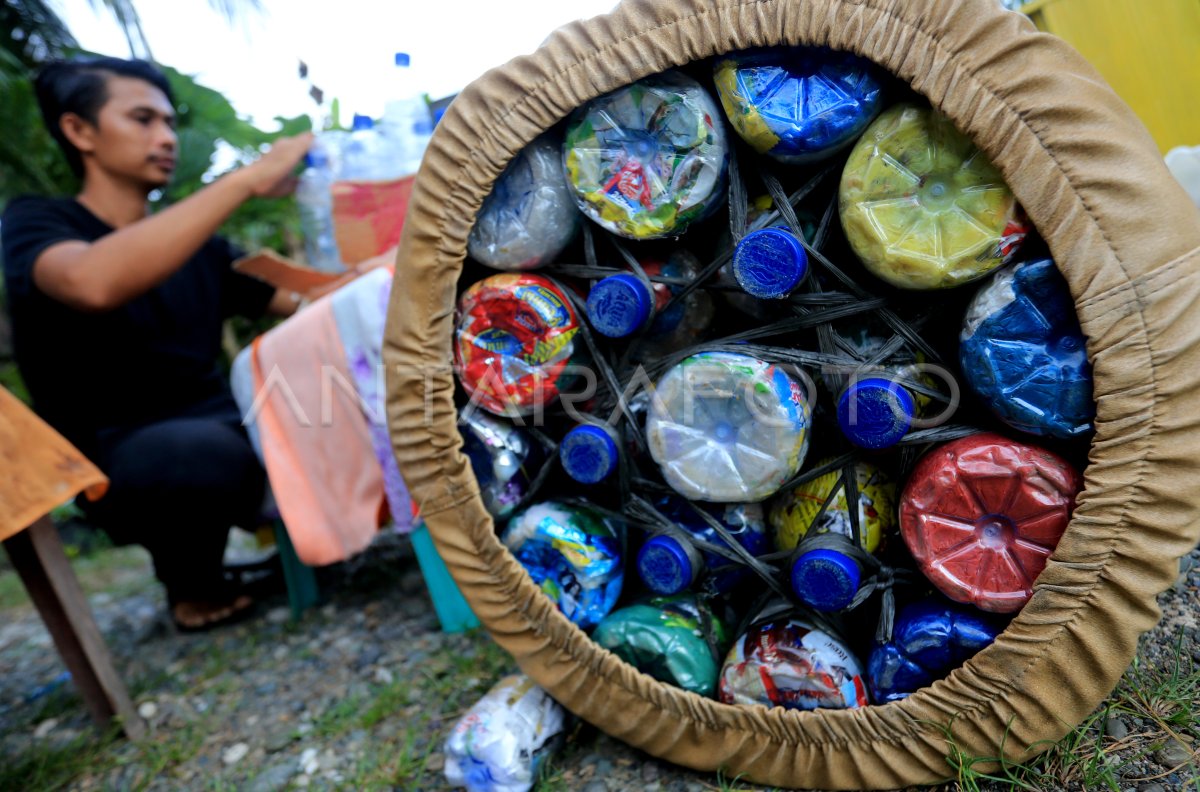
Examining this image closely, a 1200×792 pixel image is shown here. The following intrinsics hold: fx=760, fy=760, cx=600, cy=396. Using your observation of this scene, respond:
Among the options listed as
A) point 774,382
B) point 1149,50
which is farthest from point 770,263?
point 1149,50

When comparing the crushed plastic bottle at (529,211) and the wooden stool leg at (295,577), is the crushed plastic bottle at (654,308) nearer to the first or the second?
the crushed plastic bottle at (529,211)

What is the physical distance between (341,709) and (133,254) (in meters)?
1.27

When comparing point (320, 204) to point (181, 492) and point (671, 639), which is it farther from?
point (671, 639)

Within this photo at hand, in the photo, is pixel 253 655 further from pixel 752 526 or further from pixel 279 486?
pixel 752 526

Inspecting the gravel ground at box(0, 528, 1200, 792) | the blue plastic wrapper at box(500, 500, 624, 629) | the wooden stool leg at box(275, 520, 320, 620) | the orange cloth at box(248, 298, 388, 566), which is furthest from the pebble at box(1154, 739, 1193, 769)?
the wooden stool leg at box(275, 520, 320, 620)

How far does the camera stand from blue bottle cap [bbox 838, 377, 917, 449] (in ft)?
3.46

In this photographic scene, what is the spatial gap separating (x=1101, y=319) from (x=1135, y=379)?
82 mm

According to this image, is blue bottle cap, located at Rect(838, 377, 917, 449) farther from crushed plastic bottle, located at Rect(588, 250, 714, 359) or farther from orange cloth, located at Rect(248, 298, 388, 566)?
orange cloth, located at Rect(248, 298, 388, 566)

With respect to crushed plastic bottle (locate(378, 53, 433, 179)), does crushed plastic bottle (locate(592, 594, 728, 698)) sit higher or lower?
lower

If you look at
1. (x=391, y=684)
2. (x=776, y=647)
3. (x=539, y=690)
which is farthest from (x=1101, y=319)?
(x=391, y=684)

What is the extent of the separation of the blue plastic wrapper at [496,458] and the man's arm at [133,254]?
45.9 inches

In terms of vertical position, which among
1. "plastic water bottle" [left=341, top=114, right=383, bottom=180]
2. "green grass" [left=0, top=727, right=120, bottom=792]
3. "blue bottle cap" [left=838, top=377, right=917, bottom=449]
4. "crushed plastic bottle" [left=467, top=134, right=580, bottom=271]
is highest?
"plastic water bottle" [left=341, top=114, right=383, bottom=180]

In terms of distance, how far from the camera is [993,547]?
1.05 metres

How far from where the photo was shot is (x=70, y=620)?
5.72 ft
